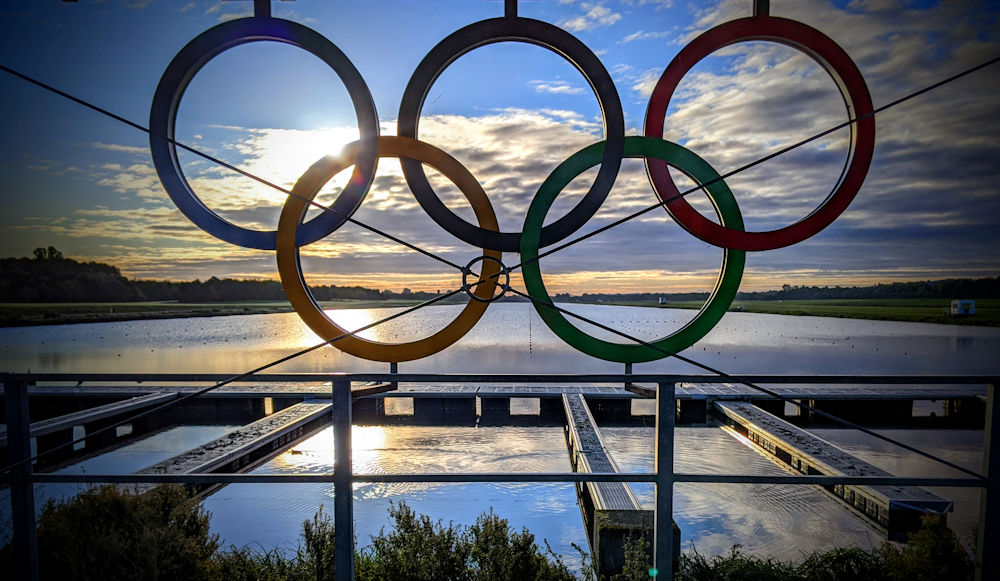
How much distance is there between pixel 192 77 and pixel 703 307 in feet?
12.2

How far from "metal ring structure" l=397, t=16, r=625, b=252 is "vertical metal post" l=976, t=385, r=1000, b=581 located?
2.28 meters

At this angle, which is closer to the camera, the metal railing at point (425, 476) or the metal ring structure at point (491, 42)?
the metal railing at point (425, 476)

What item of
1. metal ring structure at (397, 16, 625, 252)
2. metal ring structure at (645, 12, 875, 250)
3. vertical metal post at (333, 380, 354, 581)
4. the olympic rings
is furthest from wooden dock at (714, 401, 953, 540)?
→ vertical metal post at (333, 380, 354, 581)

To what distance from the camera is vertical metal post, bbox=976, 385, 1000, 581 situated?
2.45 metres

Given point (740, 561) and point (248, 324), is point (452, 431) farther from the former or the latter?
point (248, 324)

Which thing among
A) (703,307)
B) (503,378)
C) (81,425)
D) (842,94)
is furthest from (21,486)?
(81,425)

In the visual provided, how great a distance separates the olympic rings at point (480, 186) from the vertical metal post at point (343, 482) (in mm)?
784

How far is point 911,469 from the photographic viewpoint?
15.2 metres

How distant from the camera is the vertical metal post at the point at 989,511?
2449mm

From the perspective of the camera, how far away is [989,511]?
2.52 meters

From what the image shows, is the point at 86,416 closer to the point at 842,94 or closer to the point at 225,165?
the point at 225,165

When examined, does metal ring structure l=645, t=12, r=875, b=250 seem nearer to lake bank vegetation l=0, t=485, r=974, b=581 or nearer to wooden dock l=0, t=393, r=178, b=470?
lake bank vegetation l=0, t=485, r=974, b=581

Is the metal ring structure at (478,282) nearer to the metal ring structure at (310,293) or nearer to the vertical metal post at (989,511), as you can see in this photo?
the metal ring structure at (310,293)

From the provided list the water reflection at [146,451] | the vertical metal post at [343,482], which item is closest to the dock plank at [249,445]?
the water reflection at [146,451]
